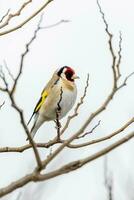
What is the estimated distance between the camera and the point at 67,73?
6.80 metres

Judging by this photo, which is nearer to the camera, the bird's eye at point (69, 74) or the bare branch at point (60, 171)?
the bare branch at point (60, 171)

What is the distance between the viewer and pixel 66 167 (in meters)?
2.75

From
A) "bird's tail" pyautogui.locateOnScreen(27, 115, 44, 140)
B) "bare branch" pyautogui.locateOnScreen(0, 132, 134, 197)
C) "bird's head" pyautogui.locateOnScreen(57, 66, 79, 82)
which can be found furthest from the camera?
"bird's head" pyautogui.locateOnScreen(57, 66, 79, 82)

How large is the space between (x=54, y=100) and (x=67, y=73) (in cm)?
60

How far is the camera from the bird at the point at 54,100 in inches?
245

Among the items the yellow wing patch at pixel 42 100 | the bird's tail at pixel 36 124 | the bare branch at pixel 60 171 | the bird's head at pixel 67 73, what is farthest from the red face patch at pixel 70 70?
the bare branch at pixel 60 171

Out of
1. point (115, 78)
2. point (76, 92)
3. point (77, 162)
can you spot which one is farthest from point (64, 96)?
point (77, 162)

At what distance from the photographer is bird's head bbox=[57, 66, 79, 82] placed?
6.69 metres

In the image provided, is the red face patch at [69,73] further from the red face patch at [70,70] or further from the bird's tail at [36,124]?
the bird's tail at [36,124]

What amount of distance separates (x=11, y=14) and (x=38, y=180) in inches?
79.4

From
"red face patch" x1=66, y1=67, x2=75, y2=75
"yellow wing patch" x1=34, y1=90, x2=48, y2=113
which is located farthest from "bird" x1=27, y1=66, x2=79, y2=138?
"red face patch" x1=66, y1=67, x2=75, y2=75

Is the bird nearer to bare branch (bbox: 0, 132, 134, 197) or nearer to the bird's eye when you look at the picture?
the bird's eye

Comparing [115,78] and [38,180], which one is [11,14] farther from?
[38,180]

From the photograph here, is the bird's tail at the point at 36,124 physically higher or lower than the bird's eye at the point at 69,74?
lower
